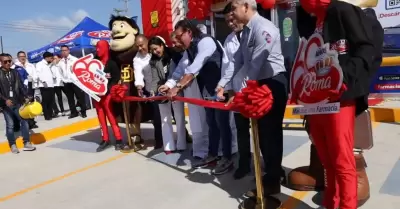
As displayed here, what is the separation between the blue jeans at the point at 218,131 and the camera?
4111mm

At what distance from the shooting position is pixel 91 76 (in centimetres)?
566

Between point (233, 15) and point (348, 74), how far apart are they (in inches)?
53.5

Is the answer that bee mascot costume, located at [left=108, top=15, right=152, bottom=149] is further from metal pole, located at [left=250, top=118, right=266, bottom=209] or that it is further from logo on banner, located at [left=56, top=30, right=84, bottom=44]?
logo on banner, located at [left=56, top=30, right=84, bottom=44]

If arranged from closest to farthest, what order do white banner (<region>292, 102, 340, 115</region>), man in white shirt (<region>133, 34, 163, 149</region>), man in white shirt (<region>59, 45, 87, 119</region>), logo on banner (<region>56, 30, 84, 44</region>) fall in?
white banner (<region>292, 102, 340, 115</region>) < man in white shirt (<region>133, 34, 163, 149</region>) < man in white shirt (<region>59, 45, 87, 119</region>) < logo on banner (<region>56, 30, 84, 44</region>)

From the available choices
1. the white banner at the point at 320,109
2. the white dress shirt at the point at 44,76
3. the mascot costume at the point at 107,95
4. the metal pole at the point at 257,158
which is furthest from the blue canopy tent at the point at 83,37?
the white banner at the point at 320,109

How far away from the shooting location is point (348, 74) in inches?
89.8

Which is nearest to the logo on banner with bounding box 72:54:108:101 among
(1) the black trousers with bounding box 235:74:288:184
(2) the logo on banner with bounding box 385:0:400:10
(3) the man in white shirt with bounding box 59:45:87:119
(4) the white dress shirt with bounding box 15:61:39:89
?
(1) the black trousers with bounding box 235:74:288:184

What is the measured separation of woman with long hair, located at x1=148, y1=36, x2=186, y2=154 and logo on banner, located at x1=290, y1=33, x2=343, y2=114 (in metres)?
2.52

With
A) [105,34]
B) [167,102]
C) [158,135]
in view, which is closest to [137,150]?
[158,135]

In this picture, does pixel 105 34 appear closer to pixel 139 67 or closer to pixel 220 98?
pixel 139 67

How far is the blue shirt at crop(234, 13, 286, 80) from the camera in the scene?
3148 millimetres

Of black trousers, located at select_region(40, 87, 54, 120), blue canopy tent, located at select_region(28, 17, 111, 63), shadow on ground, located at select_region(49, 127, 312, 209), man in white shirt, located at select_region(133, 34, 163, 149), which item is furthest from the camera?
blue canopy tent, located at select_region(28, 17, 111, 63)

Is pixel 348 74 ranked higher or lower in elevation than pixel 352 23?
lower

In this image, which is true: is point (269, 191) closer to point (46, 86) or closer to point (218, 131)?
point (218, 131)
